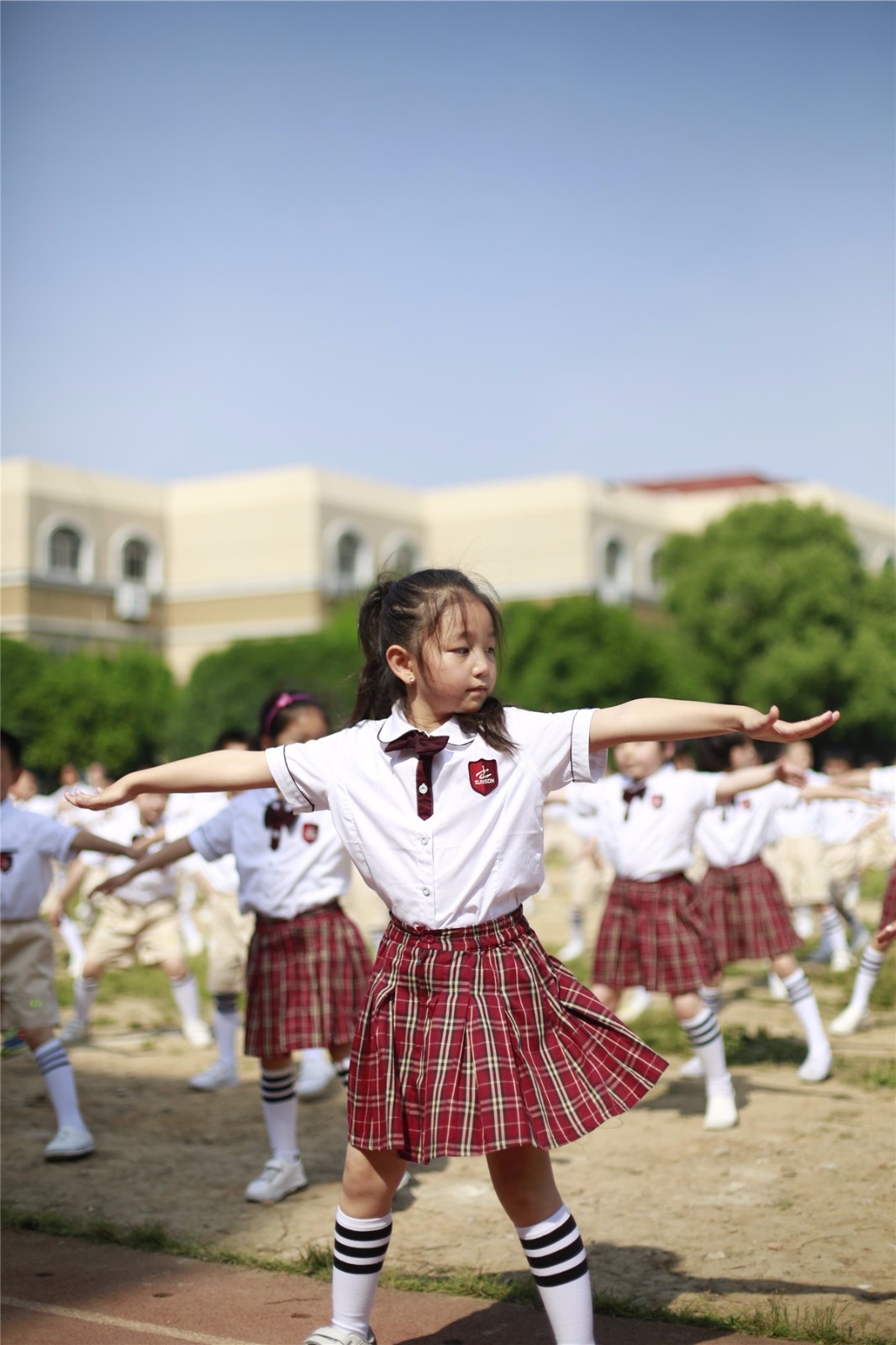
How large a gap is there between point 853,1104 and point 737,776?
5.77 feet

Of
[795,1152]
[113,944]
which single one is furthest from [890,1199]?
[113,944]

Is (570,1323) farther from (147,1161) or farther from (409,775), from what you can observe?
(147,1161)

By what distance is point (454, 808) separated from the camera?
10.5 ft

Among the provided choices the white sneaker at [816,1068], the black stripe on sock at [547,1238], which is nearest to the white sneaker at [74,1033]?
the white sneaker at [816,1068]

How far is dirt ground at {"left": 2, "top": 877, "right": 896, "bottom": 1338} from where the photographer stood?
13.2ft

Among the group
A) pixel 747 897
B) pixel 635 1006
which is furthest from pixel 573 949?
pixel 747 897

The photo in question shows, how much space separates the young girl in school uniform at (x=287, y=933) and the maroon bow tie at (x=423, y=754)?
1.73 meters

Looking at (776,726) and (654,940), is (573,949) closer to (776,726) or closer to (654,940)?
(654,940)

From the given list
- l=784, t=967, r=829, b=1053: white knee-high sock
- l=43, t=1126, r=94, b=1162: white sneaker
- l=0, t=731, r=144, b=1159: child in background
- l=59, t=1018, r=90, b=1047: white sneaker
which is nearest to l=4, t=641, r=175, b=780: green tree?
l=59, t=1018, r=90, b=1047: white sneaker

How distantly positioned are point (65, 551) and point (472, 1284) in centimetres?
4074

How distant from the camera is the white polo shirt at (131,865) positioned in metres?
8.15

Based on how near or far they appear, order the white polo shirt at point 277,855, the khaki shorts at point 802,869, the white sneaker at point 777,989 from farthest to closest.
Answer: the khaki shorts at point 802,869, the white sneaker at point 777,989, the white polo shirt at point 277,855

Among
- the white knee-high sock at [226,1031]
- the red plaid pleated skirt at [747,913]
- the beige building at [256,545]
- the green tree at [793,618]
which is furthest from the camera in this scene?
the beige building at [256,545]

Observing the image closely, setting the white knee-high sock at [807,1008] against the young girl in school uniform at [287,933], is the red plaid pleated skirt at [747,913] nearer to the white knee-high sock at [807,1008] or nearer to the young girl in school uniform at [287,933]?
the white knee-high sock at [807,1008]
